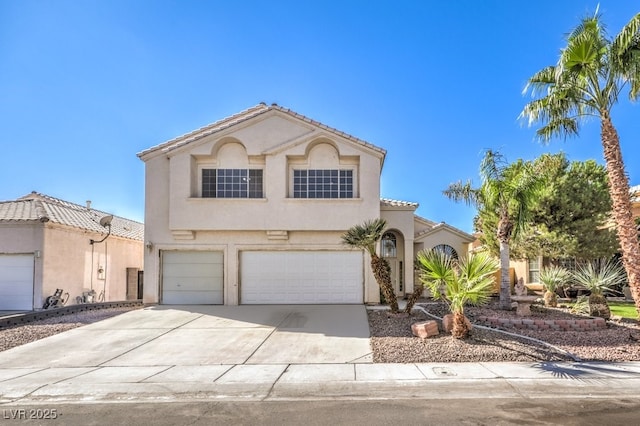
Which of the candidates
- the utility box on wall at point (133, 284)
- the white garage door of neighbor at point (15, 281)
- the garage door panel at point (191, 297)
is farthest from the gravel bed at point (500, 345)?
the utility box on wall at point (133, 284)

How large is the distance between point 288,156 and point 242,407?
39.7ft

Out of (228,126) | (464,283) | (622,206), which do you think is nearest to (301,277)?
(228,126)

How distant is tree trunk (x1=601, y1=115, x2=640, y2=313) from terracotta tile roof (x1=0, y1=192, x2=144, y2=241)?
2016 cm

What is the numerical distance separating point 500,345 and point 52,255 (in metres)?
17.5

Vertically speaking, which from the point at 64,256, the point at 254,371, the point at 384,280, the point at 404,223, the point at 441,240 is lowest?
the point at 254,371

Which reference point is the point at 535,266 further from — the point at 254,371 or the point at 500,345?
the point at 254,371

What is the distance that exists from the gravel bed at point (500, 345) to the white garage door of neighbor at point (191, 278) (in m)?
7.82

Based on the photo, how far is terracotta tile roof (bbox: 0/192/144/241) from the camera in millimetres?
17312

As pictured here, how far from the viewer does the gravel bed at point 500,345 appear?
30.4ft

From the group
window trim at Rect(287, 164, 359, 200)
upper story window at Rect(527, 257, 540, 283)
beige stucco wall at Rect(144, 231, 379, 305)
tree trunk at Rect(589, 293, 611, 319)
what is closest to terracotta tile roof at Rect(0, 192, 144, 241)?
beige stucco wall at Rect(144, 231, 379, 305)

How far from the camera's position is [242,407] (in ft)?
21.7

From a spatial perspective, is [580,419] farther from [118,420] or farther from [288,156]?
[288,156]

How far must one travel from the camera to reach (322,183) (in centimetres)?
1767

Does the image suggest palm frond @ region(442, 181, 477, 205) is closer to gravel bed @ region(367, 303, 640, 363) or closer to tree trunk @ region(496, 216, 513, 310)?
tree trunk @ region(496, 216, 513, 310)
